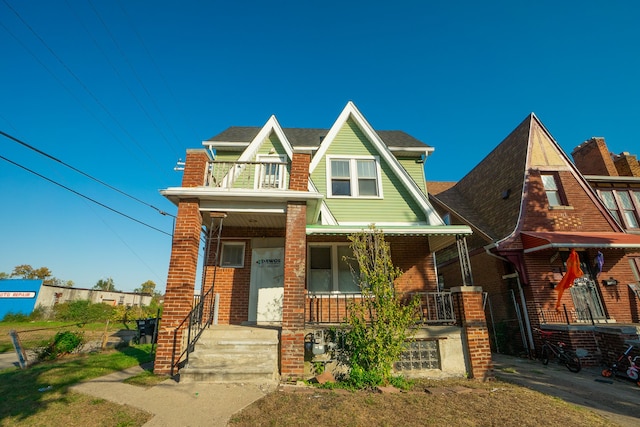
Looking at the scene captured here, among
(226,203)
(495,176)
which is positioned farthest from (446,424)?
(495,176)

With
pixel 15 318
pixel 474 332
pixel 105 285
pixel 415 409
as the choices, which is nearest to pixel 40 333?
pixel 15 318

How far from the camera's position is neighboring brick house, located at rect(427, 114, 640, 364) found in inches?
402

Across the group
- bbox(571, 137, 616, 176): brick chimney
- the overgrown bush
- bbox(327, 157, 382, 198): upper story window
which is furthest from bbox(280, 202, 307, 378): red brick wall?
bbox(571, 137, 616, 176): brick chimney

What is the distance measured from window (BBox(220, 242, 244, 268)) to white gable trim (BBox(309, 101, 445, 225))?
378 centimetres

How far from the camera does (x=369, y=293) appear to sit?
20.7 feet

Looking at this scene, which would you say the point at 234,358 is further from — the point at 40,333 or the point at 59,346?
the point at 40,333

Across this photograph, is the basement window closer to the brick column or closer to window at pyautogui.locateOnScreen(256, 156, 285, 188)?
the brick column

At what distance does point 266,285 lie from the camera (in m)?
9.09

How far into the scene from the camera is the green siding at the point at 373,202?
10.1m

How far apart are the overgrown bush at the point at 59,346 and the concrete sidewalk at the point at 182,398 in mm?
4175

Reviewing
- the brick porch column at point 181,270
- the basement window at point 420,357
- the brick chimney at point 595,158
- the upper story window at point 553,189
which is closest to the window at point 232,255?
the brick porch column at point 181,270

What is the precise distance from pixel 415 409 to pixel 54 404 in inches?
230

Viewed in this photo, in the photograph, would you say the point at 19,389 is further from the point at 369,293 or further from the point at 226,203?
the point at 369,293

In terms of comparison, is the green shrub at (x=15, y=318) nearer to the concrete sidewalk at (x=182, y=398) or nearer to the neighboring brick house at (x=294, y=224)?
the neighboring brick house at (x=294, y=224)
